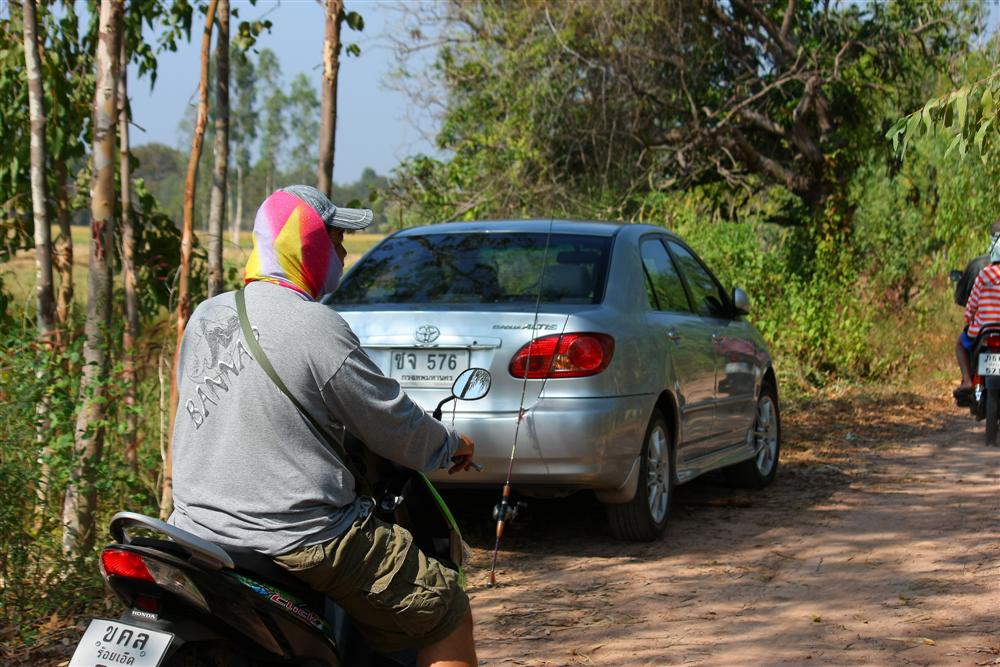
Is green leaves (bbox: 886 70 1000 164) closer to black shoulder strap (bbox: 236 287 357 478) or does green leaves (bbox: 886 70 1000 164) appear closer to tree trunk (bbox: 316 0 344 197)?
black shoulder strap (bbox: 236 287 357 478)

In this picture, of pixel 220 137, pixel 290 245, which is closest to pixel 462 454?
pixel 290 245

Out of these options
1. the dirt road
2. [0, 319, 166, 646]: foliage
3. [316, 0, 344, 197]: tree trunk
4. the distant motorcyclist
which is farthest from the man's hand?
the distant motorcyclist

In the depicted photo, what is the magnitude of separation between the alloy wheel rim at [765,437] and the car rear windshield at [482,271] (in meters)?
2.47

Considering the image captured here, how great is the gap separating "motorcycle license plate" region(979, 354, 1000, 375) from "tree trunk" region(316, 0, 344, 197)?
573 cm

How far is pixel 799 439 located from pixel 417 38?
8.63 metres

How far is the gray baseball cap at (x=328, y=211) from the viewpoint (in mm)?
3215

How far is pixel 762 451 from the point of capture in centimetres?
892

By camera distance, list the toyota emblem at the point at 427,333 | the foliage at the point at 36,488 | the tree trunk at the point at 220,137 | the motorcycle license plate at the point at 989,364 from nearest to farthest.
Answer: the foliage at the point at 36,488 → the toyota emblem at the point at 427,333 → the tree trunk at the point at 220,137 → the motorcycle license plate at the point at 989,364

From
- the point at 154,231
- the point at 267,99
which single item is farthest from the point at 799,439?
the point at 267,99

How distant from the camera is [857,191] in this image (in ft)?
54.9

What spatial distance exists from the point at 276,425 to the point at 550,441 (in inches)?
130

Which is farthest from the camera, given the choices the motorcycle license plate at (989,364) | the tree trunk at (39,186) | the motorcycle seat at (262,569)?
the motorcycle license plate at (989,364)

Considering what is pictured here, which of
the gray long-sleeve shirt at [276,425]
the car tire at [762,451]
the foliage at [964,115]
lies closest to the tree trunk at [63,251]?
the car tire at [762,451]

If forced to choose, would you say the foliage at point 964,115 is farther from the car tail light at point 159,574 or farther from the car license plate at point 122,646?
the car license plate at point 122,646
